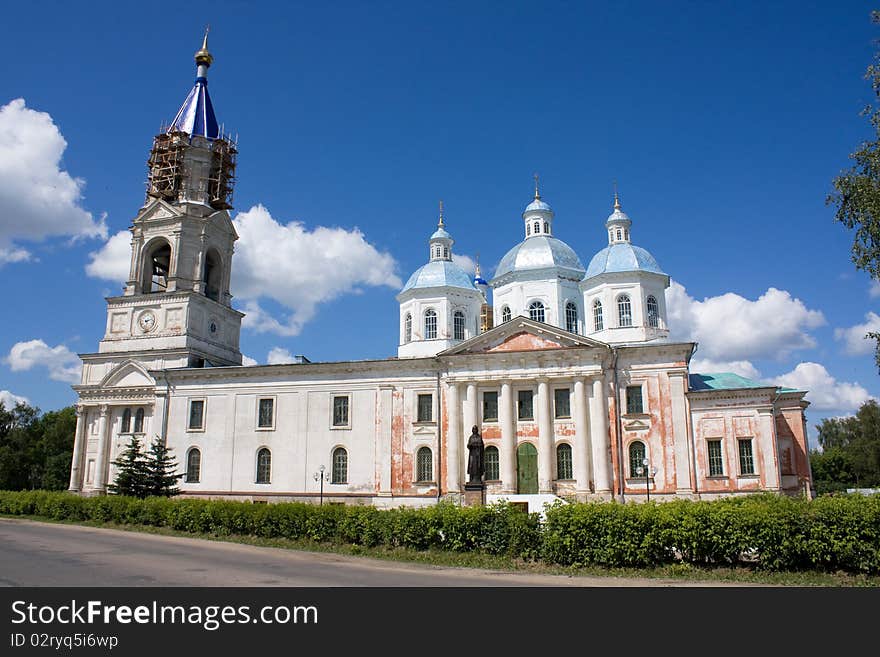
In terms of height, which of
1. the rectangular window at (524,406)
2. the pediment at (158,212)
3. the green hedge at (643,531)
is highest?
the pediment at (158,212)

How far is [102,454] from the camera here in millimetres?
44156

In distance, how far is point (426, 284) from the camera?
4684cm

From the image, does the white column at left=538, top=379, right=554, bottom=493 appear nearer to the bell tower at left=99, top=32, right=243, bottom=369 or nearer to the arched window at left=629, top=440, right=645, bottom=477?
the arched window at left=629, top=440, right=645, bottom=477

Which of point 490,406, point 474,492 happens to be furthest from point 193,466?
point 474,492

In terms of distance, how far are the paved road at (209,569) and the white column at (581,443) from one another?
18.8 m

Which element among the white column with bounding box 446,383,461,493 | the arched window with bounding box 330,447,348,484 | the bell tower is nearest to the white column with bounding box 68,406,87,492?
the bell tower

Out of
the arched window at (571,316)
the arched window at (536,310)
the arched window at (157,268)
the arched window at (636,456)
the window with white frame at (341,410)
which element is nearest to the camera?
the arched window at (636,456)

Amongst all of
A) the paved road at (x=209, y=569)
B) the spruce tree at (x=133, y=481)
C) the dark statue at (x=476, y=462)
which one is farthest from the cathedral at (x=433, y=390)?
the paved road at (x=209, y=569)

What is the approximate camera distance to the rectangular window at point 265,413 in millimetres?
41750

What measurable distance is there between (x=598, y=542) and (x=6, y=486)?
66.1 m

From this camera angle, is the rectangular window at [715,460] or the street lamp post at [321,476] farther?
the street lamp post at [321,476]

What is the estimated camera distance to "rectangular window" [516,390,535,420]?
37.8 meters

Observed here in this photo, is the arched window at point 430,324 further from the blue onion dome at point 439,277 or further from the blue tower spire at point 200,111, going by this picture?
the blue tower spire at point 200,111
